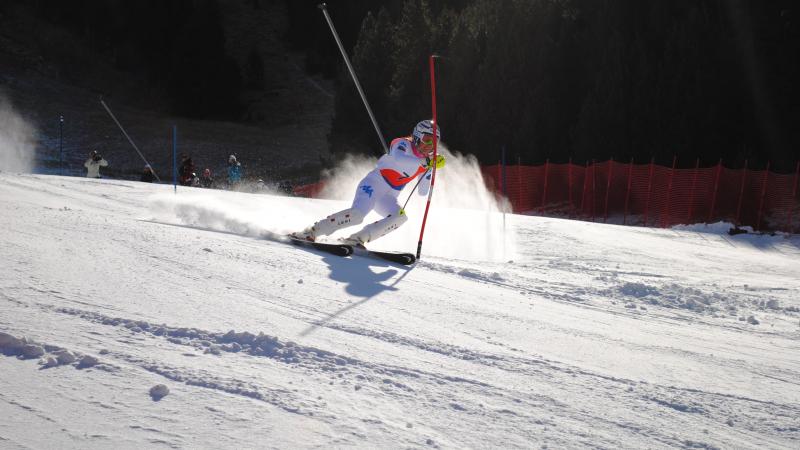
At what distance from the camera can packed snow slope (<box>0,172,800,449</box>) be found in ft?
10.5

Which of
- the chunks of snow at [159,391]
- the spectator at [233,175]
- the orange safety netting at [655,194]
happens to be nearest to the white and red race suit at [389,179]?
the chunks of snow at [159,391]

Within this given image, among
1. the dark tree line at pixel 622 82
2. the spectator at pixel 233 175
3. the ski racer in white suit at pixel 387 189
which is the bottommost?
the spectator at pixel 233 175

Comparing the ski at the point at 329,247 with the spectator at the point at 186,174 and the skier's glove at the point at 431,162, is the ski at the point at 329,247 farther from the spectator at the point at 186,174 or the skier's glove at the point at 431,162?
the spectator at the point at 186,174

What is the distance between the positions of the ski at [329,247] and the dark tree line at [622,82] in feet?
34.6

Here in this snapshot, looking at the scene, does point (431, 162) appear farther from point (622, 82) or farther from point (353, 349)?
point (622, 82)

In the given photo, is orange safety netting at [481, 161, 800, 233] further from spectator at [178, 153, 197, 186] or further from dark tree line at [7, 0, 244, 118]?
dark tree line at [7, 0, 244, 118]

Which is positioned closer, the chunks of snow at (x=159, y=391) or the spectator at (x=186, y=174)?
the chunks of snow at (x=159, y=391)

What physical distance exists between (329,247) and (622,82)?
1982cm

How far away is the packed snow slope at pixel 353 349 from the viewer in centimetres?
320

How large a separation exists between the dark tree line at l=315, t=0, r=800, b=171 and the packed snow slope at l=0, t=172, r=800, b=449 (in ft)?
38.6

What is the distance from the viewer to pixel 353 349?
430 centimetres

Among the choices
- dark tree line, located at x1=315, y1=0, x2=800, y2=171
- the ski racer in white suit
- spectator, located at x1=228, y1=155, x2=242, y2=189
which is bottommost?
spectator, located at x1=228, y1=155, x2=242, y2=189

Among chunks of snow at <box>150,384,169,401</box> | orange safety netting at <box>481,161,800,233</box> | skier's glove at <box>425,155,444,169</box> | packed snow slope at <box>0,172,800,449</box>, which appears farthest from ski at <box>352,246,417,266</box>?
orange safety netting at <box>481,161,800,233</box>

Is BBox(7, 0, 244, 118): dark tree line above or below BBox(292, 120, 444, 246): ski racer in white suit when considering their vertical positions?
above
